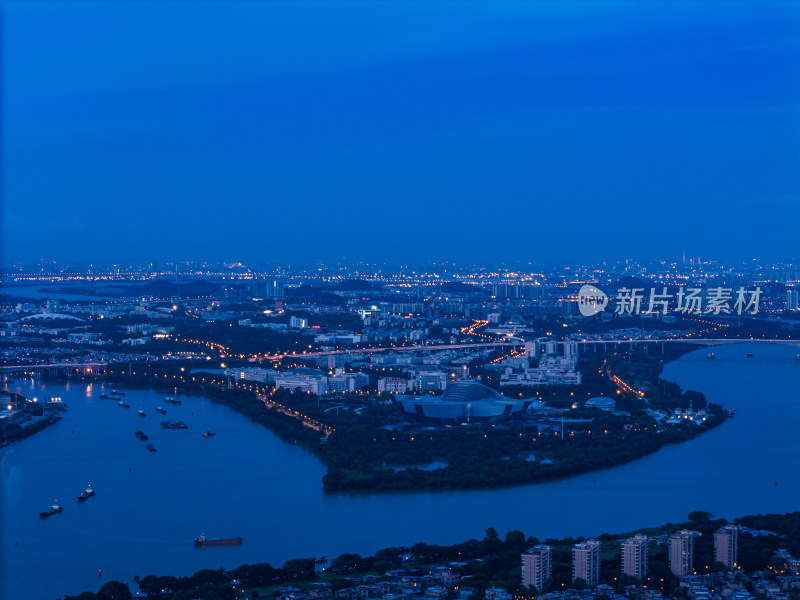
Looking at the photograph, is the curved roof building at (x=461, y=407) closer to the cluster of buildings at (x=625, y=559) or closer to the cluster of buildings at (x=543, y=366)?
the cluster of buildings at (x=543, y=366)

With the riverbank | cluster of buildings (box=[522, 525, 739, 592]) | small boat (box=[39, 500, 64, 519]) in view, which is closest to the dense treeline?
cluster of buildings (box=[522, 525, 739, 592])

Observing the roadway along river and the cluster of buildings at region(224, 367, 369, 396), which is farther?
the cluster of buildings at region(224, 367, 369, 396)

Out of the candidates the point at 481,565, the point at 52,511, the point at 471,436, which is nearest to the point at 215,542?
the point at 52,511

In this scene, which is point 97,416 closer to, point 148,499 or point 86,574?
point 148,499

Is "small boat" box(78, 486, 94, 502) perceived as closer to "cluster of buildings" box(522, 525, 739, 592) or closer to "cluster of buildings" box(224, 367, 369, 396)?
"cluster of buildings" box(522, 525, 739, 592)

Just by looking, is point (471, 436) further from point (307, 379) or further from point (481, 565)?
point (481, 565)

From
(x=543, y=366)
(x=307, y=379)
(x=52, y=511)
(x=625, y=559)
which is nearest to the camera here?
(x=625, y=559)
